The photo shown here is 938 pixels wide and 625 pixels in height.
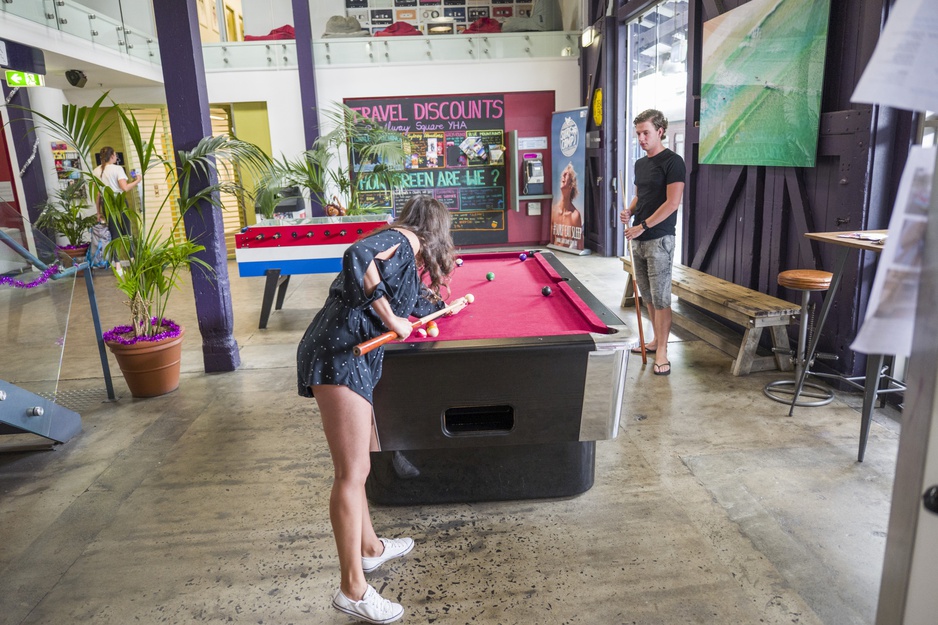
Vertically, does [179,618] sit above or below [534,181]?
below

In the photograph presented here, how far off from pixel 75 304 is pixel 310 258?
1.74m

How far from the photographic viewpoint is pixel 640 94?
8336 millimetres

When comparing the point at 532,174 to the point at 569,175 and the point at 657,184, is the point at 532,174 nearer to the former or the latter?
the point at 569,175

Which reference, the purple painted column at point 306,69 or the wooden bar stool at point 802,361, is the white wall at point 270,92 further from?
the wooden bar stool at point 802,361

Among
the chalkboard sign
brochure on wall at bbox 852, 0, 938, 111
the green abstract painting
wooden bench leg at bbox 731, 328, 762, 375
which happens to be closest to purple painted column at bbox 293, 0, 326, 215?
the chalkboard sign

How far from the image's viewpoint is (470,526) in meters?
2.64

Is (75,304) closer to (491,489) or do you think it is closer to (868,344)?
(491,489)

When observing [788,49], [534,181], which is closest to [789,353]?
[788,49]

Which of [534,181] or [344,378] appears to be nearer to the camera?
[344,378]

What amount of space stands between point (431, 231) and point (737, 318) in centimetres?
283

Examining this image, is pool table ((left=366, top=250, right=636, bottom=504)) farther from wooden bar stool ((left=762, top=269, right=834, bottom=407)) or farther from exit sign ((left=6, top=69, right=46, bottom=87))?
exit sign ((left=6, top=69, right=46, bottom=87))

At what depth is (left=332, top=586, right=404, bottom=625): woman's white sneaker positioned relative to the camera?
2055 millimetres

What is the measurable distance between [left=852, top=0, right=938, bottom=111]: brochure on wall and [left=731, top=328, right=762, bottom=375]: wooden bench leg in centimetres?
355

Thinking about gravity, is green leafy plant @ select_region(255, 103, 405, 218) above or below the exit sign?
below
